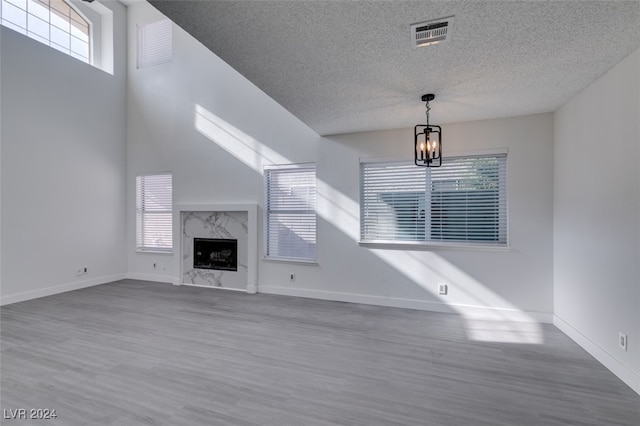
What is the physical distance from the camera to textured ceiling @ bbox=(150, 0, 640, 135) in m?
1.77

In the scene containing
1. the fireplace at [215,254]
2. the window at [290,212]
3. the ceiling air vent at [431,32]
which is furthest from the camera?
the fireplace at [215,254]

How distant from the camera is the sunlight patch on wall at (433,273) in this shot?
3541 mm

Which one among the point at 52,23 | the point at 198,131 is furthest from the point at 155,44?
the point at 198,131

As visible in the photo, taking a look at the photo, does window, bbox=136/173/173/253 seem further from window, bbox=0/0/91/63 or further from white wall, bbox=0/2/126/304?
window, bbox=0/0/91/63

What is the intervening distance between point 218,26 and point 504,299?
4.27 meters

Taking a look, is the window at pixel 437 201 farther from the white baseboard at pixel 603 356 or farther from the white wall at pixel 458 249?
the white baseboard at pixel 603 356

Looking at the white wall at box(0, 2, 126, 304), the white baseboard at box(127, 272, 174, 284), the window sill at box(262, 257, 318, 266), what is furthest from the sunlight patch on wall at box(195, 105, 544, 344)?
the white baseboard at box(127, 272, 174, 284)

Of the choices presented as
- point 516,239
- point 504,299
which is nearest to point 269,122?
point 516,239

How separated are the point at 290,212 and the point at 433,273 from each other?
2379mm

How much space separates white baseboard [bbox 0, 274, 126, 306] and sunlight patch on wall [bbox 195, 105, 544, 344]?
3.48m

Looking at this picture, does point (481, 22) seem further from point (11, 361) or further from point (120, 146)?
point (120, 146)

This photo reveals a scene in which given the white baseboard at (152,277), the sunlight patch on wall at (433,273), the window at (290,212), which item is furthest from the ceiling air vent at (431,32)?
the white baseboard at (152,277)

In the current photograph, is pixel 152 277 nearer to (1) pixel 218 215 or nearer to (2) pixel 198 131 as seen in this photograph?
(1) pixel 218 215

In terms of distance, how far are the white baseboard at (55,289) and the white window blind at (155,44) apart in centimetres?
433
